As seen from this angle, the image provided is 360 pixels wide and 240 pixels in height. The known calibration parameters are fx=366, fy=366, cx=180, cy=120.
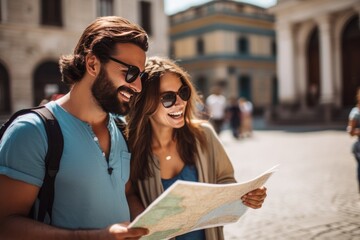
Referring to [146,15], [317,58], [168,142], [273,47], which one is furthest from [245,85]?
[168,142]

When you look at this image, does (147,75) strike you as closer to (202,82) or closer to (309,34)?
(309,34)

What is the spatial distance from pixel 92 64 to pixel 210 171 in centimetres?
118

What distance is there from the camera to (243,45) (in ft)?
115

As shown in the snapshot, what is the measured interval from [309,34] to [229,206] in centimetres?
2283

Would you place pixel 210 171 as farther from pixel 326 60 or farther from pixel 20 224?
pixel 326 60

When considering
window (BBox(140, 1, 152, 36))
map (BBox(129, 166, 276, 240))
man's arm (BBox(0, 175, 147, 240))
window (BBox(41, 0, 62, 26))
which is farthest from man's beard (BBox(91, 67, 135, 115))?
window (BBox(140, 1, 152, 36))

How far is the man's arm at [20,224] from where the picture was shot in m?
1.39

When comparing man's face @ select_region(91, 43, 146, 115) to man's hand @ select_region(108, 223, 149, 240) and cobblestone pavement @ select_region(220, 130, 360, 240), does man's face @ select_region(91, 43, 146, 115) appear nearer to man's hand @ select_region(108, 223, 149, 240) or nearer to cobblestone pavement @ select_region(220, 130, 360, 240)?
man's hand @ select_region(108, 223, 149, 240)

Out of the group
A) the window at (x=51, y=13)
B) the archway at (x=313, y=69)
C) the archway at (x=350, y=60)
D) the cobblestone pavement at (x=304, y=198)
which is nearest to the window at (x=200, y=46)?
the archway at (x=313, y=69)

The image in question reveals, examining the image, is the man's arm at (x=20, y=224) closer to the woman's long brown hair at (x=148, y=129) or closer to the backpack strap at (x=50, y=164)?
the backpack strap at (x=50, y=164)

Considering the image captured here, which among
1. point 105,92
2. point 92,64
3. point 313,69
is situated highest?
point 313,69

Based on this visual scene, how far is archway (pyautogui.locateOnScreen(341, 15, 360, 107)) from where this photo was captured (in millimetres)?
20438

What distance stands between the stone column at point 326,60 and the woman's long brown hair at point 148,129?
19.4m

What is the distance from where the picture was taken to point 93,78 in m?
1.73
